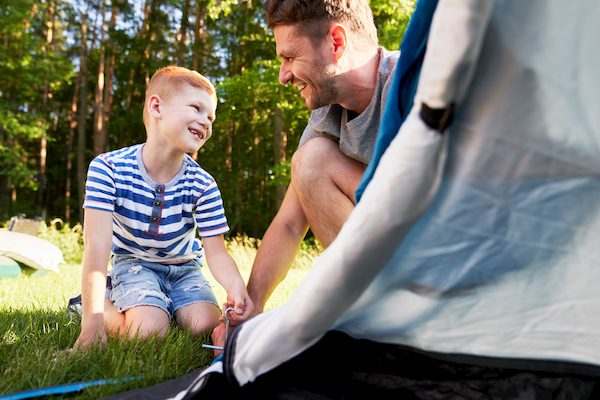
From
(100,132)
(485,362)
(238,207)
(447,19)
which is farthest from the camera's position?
(238,207)

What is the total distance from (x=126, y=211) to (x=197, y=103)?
1.55 feet

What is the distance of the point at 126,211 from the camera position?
2.05m

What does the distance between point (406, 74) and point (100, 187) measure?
4.02 ft

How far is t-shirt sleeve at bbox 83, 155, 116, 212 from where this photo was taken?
1873 mm

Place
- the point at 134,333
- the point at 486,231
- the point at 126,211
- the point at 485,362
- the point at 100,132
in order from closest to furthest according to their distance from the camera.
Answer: the point at 486,231
the point at 485,362
the point at 134,333
the point at 126,211
the point at 100,132

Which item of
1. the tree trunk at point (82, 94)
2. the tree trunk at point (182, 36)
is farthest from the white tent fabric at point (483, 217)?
the tree trunk at point (82, 94)

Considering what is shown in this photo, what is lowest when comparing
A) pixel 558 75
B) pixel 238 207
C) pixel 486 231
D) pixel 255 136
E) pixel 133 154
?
pixel 238 207

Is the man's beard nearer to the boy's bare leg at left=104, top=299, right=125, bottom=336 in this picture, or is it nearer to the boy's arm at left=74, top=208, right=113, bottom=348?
the boy's arm at left=74, top=208, right=113, bottom=348

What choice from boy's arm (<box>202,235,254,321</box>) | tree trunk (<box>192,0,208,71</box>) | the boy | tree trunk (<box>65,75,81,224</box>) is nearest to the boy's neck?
the boy

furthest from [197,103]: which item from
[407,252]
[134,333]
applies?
[407,252]

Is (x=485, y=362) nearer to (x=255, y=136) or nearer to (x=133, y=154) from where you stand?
(x=133, y=154)

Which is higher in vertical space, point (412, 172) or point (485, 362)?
point (412, 172)

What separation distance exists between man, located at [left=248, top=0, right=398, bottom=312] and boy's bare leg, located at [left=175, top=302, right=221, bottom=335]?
16cm

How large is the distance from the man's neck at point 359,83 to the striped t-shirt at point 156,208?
0.63 m
